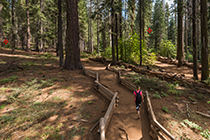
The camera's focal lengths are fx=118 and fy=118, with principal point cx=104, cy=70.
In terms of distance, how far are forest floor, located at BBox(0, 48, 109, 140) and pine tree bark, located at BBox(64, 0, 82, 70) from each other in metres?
2.82

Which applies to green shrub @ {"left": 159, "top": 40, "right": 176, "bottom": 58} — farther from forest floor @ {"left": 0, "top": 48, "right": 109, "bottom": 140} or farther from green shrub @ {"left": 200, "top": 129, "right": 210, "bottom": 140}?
green shrub @ {"left": 200, "top": 129, "right": 210, "bottom": 140}

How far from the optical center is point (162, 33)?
1757 inches

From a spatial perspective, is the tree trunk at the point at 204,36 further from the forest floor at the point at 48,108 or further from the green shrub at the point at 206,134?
the forest floor at the point at 48,108

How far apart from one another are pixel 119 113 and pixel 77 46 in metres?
9.13

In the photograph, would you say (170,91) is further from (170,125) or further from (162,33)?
(162,33)

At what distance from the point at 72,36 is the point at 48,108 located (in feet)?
27.2

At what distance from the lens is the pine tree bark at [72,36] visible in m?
12.4

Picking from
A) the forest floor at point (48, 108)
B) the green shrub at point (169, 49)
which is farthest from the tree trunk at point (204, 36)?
the green shrub at point (169, 49)

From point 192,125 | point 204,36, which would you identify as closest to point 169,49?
point 204,36

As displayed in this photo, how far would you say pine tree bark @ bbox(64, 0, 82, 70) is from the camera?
12367mm

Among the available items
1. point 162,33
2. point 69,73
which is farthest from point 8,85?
point 162,33

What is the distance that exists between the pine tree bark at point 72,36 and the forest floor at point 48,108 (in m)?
2.82

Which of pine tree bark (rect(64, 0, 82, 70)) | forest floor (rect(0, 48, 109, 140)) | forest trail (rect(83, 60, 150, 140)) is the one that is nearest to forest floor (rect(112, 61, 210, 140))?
forest trail (rect(83, 60, 150, 140))

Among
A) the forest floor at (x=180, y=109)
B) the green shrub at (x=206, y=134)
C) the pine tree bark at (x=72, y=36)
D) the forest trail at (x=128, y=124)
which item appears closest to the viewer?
the forest trail at (x=128, y=124)
